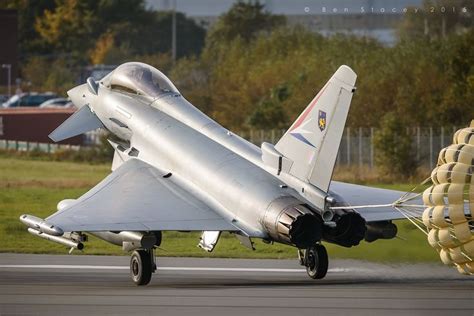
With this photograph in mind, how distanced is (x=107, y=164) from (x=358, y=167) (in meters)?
8.44

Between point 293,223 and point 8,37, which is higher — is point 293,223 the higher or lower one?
the higher one

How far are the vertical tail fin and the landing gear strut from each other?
3.19 metres

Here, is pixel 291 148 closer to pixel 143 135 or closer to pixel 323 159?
pixel 323 159

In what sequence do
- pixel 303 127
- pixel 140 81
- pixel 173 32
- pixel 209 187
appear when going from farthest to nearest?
pixel 173 32 < pixel 140 81 < pixel 209 187 < pixel 303 127

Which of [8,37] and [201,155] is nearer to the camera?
[201,155]

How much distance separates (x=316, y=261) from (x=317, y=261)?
3cm

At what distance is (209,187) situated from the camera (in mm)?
23109

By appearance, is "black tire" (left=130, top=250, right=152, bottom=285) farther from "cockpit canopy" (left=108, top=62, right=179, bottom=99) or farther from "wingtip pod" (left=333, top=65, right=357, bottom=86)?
"wingtip pod" (left=333, top=65, right=357, bottom=86)

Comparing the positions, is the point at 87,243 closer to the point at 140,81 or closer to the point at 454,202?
the point at 140,81

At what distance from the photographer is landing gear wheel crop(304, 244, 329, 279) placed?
73.7 feet

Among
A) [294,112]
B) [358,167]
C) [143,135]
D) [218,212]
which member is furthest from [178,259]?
[294,112]

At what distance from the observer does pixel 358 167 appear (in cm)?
4419

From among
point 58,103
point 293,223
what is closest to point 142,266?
point 293,223

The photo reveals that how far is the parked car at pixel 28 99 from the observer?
2463 inches
